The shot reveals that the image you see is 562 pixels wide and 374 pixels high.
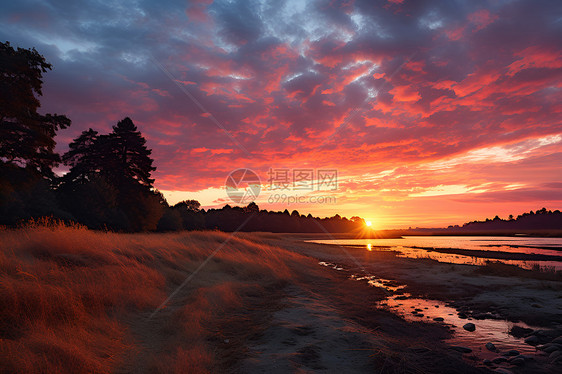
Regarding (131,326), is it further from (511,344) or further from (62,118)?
(62,118)

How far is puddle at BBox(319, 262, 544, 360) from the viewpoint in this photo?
642 centimetres

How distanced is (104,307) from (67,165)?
4776cm

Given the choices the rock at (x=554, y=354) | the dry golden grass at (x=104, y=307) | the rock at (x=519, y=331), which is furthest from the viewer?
the rock at (x=519, y=331)

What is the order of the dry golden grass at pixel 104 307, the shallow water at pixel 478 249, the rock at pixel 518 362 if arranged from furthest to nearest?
1. the shallow water at pixel 478 249
2. the rock at pixel 518 362
3. the dry golden grass at pixel 104 307

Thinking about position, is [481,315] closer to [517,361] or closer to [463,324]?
[463,324]

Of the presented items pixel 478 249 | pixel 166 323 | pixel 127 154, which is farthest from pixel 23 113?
pixel 478 249

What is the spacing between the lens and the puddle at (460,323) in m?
6.42

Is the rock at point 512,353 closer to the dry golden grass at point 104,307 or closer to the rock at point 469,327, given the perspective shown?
the rock at point 469,327

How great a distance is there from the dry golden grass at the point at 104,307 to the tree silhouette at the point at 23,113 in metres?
16.6

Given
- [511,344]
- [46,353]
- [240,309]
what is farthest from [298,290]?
[46,353]

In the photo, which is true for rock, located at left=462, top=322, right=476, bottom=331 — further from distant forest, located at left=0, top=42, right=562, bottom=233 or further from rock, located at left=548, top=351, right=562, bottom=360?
distant forest, located at left=0, top=42, right=562, bottom=233

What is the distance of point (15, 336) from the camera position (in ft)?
16.3

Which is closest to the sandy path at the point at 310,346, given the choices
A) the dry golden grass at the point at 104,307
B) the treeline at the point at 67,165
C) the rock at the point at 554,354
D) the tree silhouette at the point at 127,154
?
the dry golden grass at the point at 104,307

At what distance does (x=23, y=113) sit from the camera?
2181 cm
